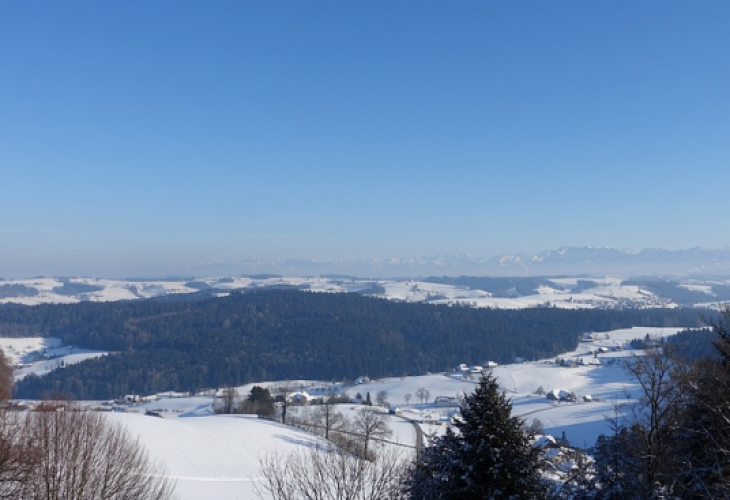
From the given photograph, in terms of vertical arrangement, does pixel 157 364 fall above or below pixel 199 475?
below

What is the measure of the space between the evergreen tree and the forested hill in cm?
10742

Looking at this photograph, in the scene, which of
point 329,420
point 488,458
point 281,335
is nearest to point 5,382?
point 488,458

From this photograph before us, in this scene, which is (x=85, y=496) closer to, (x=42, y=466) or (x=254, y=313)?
(x=42, y=466)

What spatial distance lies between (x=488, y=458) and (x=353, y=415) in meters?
56.0

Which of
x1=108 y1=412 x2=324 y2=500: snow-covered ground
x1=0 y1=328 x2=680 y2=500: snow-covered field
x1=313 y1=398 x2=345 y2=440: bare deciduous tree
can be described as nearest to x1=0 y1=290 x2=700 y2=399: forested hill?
x1=0 y1=328 x2=680 y2=500: snow-covered field

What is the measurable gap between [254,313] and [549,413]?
101 meters

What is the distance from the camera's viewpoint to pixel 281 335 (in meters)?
142

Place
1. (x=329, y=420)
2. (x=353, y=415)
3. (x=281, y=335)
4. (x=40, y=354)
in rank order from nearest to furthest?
(x=329, y=420) → (x=353, y=415) → (x=40, y=354) → (x=281, y=335)

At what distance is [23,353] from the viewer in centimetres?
13162

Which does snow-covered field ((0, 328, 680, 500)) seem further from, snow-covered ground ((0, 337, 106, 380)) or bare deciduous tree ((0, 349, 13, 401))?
bare deciduous tree ((0, 349, 13, 401))

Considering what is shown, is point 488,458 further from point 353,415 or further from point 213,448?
point 353,415

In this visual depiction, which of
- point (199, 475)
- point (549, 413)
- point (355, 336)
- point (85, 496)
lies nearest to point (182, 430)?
point (199, 475)

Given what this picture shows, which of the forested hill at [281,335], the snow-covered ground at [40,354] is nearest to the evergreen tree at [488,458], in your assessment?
the forested hill at [281,335]

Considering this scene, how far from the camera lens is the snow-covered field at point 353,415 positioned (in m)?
30.1
